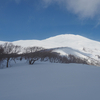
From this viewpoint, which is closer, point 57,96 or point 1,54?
point 57,96

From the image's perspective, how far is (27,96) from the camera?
3596 millimetres

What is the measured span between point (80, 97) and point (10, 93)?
146 inches

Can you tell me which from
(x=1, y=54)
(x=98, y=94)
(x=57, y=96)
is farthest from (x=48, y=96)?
(x=1, y=54)

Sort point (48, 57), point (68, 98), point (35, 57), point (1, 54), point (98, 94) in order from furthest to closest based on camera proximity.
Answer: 1. point (48, 57)
2. point (35, 57)
3. point (1, 54)
4. point (98, 94)
5. point (68, 98)

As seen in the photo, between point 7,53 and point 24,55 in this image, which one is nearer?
point 7,53

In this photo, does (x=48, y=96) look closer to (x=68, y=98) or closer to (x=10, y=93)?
(x=68, y=98)

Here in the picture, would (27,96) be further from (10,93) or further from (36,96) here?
(10,93)

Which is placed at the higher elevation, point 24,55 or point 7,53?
point 24,55

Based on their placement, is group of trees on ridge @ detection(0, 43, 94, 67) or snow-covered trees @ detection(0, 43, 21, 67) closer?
snow-covered trees @ detection(0, 43, 21, 67)

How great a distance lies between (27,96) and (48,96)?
1.08 metres

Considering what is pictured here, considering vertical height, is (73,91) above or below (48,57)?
below

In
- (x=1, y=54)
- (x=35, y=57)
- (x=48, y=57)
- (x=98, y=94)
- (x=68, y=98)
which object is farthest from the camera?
(x=48, y=57)

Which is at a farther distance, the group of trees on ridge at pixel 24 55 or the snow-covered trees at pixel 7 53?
the group of trees on ridge at pixel 24 55

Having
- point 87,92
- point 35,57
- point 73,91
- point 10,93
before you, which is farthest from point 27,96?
point 35,57
